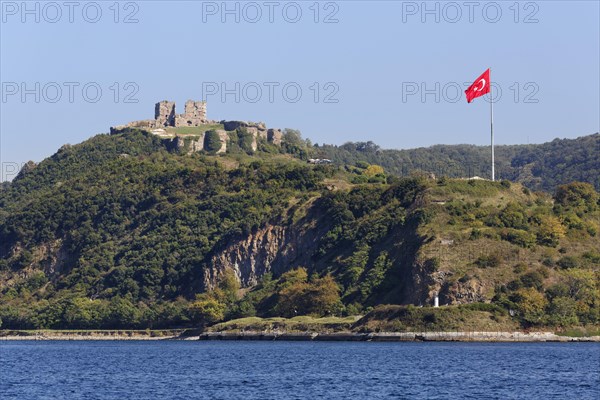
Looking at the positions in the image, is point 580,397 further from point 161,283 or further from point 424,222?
point 161,283

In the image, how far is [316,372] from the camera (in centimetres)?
8656

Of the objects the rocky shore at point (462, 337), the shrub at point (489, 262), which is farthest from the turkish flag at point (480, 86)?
the rocky shore at point (462, 337)

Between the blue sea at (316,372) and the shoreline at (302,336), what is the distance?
4501mm

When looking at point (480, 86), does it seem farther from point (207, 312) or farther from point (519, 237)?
point (207, 312)

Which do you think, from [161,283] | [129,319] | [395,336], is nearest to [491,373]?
[395,336]

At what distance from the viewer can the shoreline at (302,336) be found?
12769 cm

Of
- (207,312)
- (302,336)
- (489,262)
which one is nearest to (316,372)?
(302,336)

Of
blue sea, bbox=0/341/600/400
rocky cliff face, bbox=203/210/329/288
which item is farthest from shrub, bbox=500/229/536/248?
rocky cliff face, bbox=203/210/329/288

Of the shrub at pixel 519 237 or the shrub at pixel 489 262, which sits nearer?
the shrub at pixel 489 262

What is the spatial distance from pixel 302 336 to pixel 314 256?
29958mm

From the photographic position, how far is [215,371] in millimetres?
89125

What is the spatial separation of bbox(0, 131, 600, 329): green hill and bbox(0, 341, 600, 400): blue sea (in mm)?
16693

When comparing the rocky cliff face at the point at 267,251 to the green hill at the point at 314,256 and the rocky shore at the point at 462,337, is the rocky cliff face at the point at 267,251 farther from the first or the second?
the rocky shore at the point at 462,337

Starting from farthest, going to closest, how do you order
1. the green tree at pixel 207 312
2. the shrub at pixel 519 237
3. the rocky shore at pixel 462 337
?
the green tree at pixel 207 312, the shrub at pixel 519 237, the rocky shore at pixel 462 337
